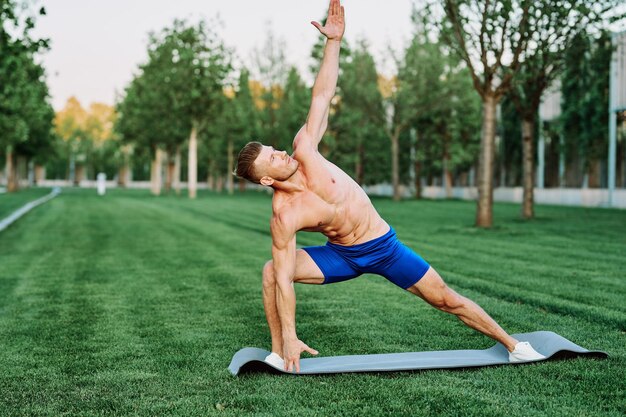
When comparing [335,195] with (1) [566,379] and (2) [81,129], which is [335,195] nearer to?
(1) [566,379]

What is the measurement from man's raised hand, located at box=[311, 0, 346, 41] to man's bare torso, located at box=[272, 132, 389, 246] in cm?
79

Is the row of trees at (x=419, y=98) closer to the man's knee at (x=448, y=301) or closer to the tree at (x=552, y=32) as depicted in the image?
the tree at (x=552, y=32)

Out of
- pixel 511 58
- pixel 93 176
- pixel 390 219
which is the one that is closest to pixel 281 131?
pixel 390 219

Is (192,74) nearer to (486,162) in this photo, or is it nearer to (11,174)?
(11,174)

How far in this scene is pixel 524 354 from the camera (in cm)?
532

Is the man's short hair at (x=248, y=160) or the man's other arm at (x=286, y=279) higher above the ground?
the man's short hair at (x=248, y=160)

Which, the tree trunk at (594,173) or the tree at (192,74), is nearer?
the tree trunk at (594,173)

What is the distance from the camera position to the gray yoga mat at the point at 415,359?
512cm

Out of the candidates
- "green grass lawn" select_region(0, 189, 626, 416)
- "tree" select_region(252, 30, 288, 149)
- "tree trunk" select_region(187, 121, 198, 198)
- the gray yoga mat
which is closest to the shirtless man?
the gray yoga mat

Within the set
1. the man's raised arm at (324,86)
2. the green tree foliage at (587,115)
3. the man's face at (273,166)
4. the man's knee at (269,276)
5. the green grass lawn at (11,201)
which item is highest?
the green tree foliage at (587,115)

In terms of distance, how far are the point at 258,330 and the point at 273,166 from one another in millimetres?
2458

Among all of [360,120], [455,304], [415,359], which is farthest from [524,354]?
[360,120]

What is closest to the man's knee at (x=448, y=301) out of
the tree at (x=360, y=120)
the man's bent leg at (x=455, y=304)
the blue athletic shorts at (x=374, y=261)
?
the man's bent leg at (x=455, y=304)

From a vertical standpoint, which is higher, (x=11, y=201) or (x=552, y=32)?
(x=552, y=32)
